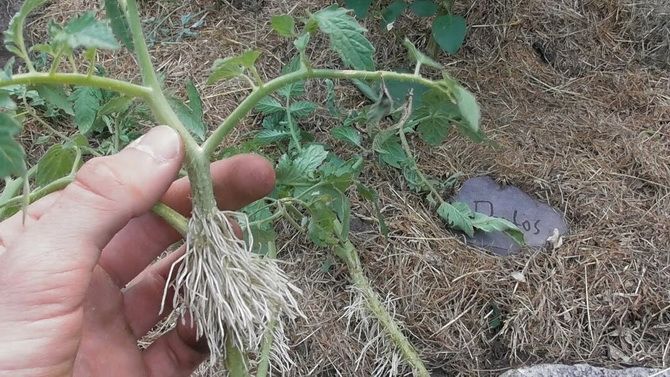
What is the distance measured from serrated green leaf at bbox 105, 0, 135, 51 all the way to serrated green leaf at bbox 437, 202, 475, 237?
972 millimetres

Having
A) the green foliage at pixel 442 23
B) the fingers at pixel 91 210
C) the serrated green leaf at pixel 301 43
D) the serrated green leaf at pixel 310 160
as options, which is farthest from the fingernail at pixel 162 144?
the green foliage at pixel 442 23

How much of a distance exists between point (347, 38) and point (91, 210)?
0.39m

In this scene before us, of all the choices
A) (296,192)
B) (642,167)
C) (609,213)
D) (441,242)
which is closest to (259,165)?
(296,192)

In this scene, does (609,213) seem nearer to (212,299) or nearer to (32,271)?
(212,299)

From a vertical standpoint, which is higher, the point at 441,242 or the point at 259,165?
the point at 259,165

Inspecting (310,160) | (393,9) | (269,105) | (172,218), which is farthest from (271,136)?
(172,218)

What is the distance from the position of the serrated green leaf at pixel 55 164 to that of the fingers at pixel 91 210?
19 centimetres

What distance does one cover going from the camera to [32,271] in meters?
0.78

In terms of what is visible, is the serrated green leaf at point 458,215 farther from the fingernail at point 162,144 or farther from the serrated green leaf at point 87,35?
the serrated green leaf at point 87,35

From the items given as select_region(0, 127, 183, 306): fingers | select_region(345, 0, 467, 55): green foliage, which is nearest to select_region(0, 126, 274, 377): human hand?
select_region(0, 127, 183, 306): fingers

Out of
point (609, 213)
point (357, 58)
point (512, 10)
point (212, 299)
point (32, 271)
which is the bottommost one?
point (609, 213)

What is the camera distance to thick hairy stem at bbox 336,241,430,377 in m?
1.41

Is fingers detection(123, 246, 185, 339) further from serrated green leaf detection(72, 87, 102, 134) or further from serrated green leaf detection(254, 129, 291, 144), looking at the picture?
serrated green leaf detection(254, 129, 291, 144)

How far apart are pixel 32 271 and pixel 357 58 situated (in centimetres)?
48
